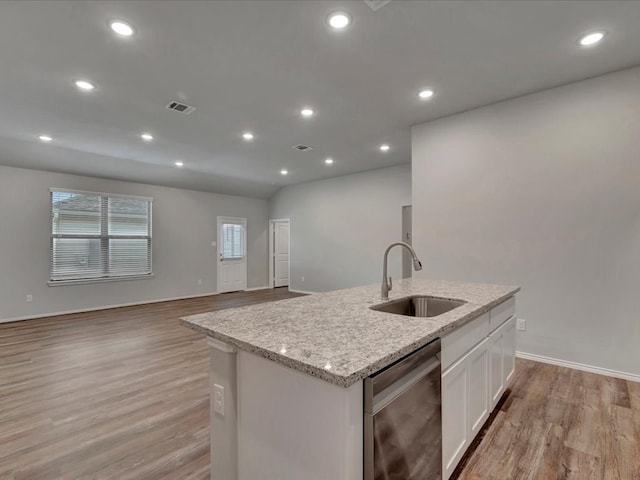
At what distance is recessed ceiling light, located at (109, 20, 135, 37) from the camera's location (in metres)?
2.20

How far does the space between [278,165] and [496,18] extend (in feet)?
15.3

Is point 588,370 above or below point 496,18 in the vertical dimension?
below

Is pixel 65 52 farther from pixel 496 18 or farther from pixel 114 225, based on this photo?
pixel 114 225

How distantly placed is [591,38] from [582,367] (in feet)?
9.74

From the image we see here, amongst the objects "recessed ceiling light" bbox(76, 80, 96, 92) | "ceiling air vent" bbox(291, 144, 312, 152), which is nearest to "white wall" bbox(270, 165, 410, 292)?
"ceiling air vent" bbox(291, 144, 312, 152)

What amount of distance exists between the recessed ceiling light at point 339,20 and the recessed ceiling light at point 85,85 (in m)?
2.46

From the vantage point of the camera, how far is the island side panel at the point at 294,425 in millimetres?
956

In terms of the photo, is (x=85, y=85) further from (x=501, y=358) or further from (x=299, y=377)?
(x=501, y=358)

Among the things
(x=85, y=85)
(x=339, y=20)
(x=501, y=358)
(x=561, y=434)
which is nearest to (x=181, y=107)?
(x=85, y=85)

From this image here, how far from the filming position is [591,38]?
2426 mm

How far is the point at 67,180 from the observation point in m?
5.86

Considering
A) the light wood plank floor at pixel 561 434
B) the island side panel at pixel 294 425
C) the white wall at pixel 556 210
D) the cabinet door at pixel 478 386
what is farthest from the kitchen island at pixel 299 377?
the white wall at pixel 556 210

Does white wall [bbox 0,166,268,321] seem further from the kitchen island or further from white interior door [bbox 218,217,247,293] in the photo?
the kitchen island

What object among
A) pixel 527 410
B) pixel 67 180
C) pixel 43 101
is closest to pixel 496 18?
pixel 527 410
